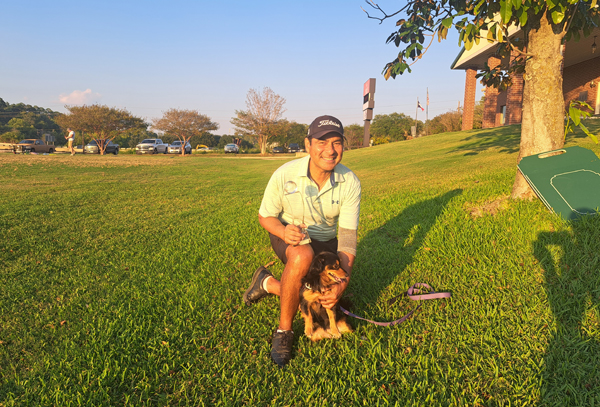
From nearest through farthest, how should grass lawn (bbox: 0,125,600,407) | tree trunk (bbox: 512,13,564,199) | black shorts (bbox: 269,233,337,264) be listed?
1. grass lawn (bbox: 0,125,600,407)
2. black shorts (bbox: 269,233,337,264)
3. tree trunk (bbox: 512,13,564,199)

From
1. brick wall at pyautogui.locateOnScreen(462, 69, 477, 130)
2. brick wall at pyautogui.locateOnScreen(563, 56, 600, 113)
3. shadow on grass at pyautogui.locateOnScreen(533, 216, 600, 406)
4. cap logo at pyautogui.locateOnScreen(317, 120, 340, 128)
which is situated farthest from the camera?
brick wall at pyautogui.locateOnScreen(462, 69, 477, 130)

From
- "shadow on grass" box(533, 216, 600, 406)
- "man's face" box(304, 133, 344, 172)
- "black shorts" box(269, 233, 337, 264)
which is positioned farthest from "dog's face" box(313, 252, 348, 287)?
"shadow on grass" box(533, 216, 600, 406)

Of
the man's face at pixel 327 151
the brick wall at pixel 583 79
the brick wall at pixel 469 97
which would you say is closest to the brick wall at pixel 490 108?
the brick wall at pixel 469 97

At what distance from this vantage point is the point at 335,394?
7.59ft

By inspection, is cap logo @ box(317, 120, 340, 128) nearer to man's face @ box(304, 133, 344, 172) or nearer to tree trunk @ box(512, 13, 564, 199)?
man's face @ box(304, 133, 344, 172)

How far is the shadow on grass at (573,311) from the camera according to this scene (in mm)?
2221

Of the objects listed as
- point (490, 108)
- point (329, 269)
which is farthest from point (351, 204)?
point (490, 108)

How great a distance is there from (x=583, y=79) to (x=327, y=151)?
28.6 metres

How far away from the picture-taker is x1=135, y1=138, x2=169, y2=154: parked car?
41625 millimetres

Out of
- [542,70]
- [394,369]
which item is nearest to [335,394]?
[394,369]

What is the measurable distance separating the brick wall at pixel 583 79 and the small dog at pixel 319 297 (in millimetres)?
A: 25083

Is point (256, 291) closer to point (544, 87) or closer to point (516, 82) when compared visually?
point (544, 87)

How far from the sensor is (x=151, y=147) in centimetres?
4191

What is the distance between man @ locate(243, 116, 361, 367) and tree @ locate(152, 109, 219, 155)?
161ft
